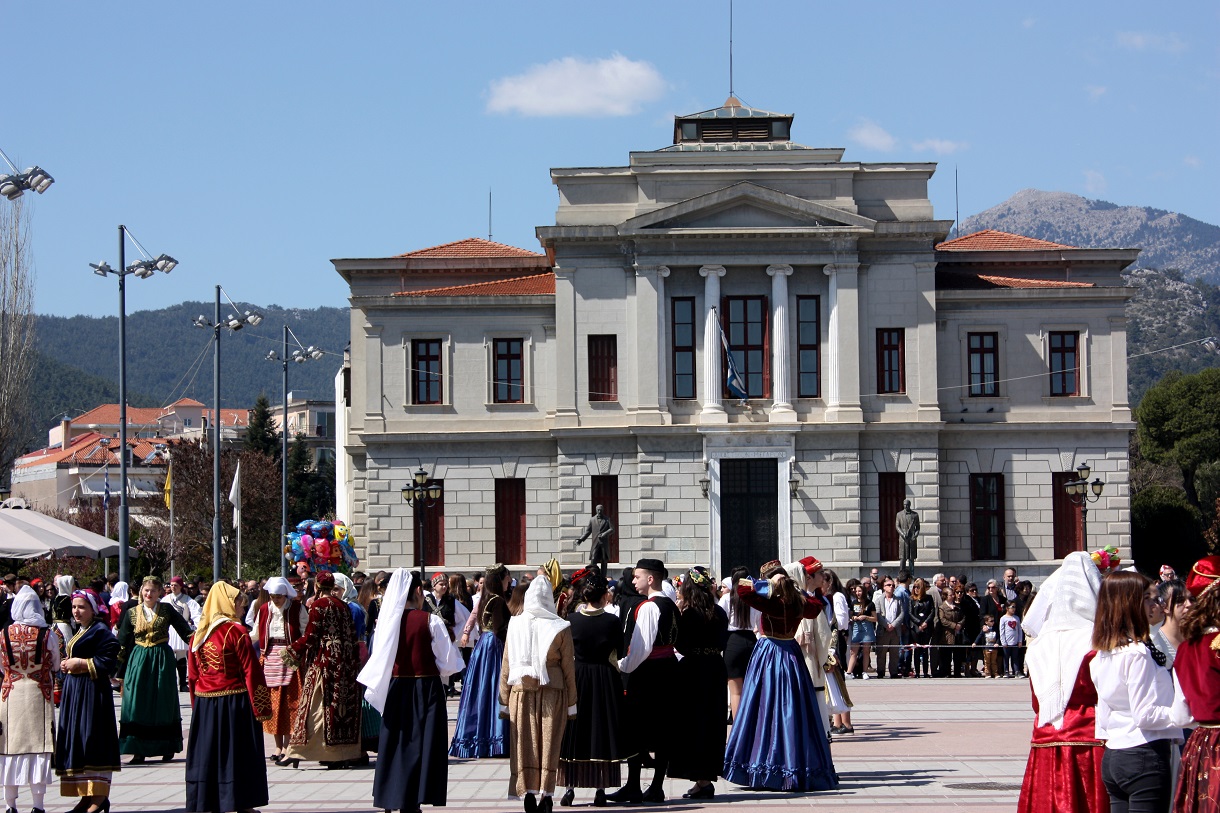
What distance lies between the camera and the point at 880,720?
65.7ft

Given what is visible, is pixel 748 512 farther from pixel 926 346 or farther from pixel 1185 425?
pixel 1185 425

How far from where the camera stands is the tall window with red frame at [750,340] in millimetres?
42562

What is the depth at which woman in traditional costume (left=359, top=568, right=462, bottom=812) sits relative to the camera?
1174 cm

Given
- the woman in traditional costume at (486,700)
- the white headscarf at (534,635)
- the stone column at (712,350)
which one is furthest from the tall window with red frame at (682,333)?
the white headscarf at (534,635)

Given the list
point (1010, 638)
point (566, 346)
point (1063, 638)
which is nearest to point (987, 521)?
point (566, 346)

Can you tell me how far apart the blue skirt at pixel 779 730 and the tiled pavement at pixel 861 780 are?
175 millimetres

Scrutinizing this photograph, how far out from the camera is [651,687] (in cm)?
1362

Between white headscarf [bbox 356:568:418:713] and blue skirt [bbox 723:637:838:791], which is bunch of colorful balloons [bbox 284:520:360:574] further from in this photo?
white headscarf [bbox 356:568:418:713]

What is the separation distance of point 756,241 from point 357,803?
3034 cm

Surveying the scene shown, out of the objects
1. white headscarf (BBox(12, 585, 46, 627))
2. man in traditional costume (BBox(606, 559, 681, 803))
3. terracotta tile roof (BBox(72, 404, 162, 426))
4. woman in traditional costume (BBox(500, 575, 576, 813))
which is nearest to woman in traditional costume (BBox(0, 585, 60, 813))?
white headscarf (BBox(12, 585, 46, 627))

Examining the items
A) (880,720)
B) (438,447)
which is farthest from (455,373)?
(880,720)

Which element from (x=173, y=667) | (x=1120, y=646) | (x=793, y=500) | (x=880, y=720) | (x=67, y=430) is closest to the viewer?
(x=1120, y=646)

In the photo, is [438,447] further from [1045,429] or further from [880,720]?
[880,720]

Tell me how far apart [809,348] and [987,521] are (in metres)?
6.84
